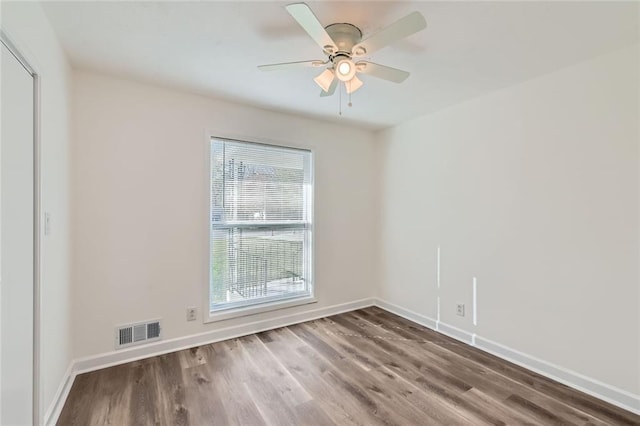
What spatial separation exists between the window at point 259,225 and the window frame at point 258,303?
0.7 inches

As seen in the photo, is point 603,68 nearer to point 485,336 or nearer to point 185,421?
point 485,336

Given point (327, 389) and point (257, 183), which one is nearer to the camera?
point (327, 389)

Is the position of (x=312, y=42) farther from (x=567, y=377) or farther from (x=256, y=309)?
(x=567, y=377)

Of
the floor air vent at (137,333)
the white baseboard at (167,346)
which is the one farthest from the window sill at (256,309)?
the floor air vent at (137,333)

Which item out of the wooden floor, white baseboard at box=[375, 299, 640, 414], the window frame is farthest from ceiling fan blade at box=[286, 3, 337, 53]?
white baseboard at box=[375, 299, 640, 414]

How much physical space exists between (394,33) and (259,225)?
2259 millimetres

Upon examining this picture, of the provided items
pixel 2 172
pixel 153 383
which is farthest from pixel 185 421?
pixel 2 172

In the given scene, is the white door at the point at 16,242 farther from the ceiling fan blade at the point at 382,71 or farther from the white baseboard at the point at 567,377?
the white baseboard at the point at 567,377

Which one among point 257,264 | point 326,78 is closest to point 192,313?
point 257,264

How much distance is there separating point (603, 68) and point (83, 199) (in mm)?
3967

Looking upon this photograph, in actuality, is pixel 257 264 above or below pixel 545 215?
below

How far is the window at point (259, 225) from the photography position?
297 cm

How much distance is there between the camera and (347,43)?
1736 millimetres

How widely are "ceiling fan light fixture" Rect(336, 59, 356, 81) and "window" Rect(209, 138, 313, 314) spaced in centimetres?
161
